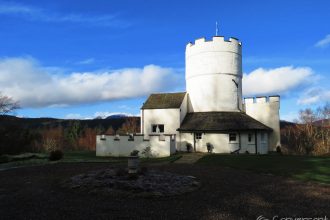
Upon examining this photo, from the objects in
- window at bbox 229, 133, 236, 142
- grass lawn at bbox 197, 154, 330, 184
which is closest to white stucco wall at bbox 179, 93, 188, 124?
window at bbox 229, 133, 236, 142

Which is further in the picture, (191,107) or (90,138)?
(90,138)

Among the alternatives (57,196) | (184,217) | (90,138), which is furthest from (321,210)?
(90,138)

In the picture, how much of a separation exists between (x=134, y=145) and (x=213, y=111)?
31.1 feet

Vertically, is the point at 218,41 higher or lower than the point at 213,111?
higher

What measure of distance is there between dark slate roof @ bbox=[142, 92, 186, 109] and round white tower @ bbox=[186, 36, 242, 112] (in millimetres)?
1893

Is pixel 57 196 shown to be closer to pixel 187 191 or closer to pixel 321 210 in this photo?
pixel 187 191

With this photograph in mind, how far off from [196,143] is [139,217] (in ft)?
77.7

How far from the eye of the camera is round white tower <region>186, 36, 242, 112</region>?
3575cm

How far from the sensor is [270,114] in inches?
1410

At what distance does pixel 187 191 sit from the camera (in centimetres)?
1374

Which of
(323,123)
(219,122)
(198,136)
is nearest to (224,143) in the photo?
(219,122)

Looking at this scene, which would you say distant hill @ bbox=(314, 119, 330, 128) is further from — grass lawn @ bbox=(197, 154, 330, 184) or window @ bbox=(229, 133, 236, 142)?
grass lawn @ bbox=(197, 154, 330, 184)

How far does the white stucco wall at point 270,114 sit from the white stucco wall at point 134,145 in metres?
10.2

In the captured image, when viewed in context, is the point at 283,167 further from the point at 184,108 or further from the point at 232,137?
the point at 184,108
